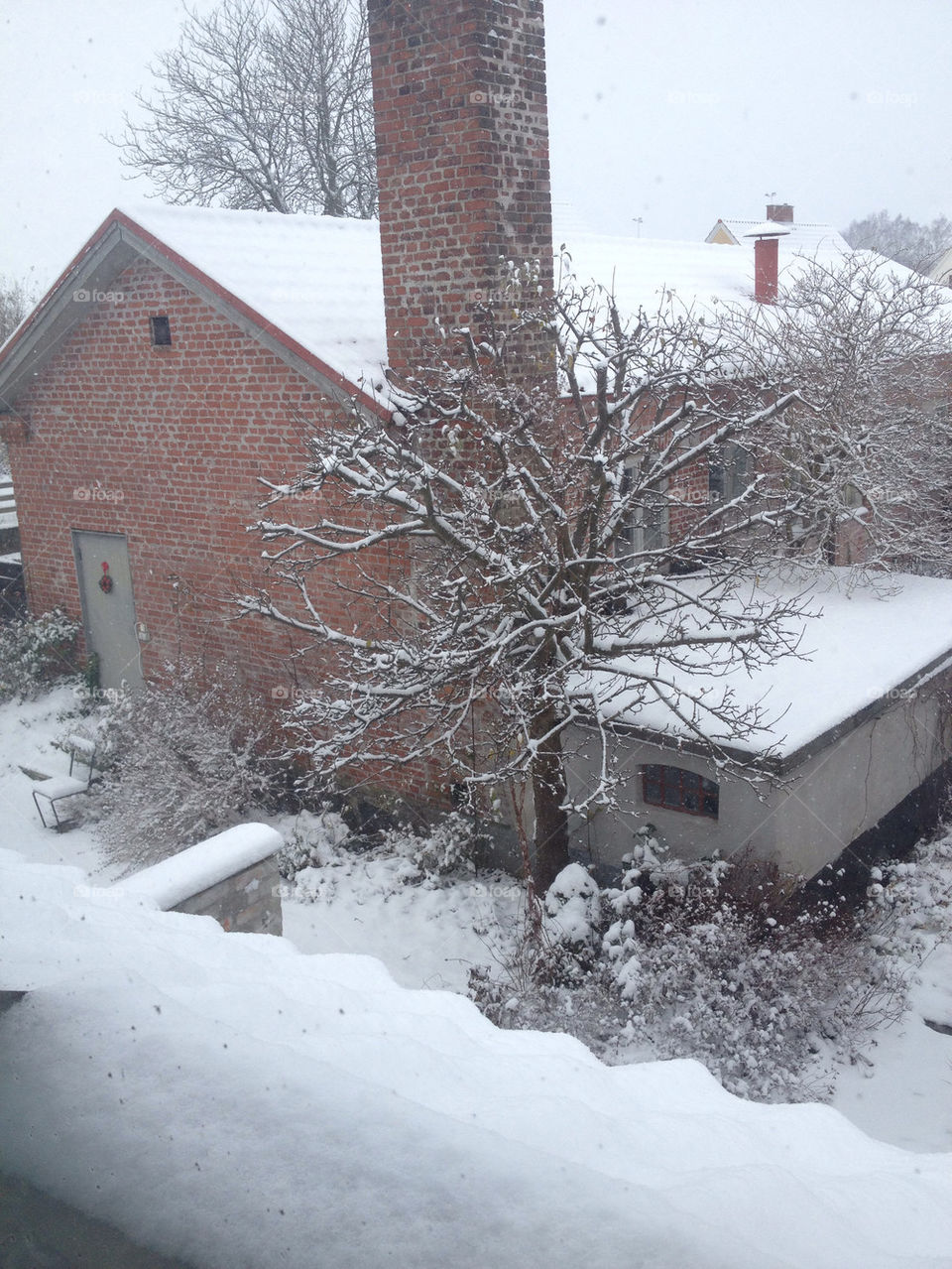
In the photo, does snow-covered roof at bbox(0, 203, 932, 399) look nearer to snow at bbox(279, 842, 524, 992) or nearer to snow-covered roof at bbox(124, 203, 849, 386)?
snow-covered roof at bbox(124, 203, 849, 386)

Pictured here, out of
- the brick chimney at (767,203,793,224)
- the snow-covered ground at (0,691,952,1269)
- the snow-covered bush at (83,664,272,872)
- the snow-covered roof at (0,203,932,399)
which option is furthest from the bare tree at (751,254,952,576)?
the brick chimney at (767,203,793,224)

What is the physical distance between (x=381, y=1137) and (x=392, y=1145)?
22 millimetres

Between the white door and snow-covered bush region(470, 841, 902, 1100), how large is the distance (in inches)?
271

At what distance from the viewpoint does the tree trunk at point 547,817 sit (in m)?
6.99

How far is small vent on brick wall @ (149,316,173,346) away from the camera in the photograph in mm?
10148

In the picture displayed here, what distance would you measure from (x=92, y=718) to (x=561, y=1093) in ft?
37.3

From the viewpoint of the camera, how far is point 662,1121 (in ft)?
5.37

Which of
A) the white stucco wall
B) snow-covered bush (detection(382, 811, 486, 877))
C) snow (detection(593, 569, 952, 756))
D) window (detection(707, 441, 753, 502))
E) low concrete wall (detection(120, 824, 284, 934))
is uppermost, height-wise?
window (detection(707, 441, 753, 502))

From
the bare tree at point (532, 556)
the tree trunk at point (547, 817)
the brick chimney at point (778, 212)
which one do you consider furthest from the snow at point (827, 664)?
the brick chimney at point (778, 212)

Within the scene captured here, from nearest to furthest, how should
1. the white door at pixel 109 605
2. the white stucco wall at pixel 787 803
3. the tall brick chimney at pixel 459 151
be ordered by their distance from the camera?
the tall brick chimney at pixel 459 151 < the white stucco wall at pixel 787 803 < the white door at pixel 109 605

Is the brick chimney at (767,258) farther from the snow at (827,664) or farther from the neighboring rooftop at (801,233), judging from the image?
the snow at (827,664)

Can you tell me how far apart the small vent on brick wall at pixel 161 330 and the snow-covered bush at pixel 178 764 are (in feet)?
11.0

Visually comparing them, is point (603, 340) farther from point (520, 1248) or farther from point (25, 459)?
point (25, 459)

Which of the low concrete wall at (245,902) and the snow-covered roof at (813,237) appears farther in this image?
the snow-covered roof at (813,237)
